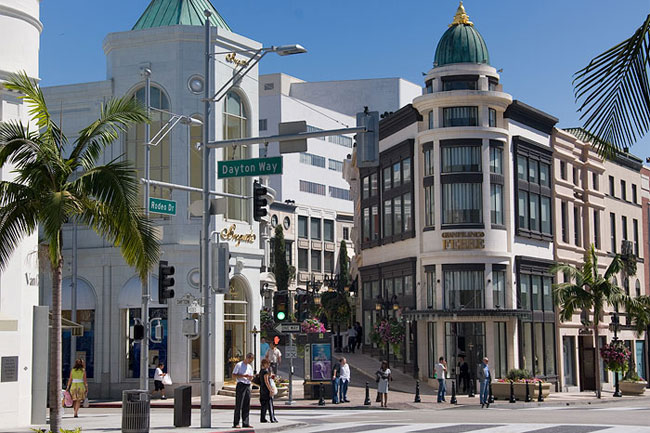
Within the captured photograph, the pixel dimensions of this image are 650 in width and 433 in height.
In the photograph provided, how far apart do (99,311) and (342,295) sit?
25.9 m

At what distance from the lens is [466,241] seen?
4447 centimetres

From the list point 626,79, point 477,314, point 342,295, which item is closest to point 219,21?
point 477,314

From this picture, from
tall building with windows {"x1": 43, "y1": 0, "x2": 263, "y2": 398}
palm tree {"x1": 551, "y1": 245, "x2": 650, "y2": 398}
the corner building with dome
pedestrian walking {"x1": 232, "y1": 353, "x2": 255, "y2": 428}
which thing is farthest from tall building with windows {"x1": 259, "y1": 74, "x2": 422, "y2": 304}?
pedestrian walking {"x1": 232, "y1": 353, "x2": 255, "y2": 428}

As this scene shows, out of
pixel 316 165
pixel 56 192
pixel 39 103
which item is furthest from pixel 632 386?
pixel 316 165

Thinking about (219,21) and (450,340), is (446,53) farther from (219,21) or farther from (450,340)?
(450,340)

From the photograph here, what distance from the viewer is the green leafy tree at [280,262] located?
8950 cm

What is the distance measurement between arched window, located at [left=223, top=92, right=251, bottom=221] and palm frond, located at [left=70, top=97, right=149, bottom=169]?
2261 cm

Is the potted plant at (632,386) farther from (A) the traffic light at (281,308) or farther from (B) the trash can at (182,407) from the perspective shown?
(B) the trash can at (182,407)

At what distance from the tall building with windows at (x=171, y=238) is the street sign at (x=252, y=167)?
683 inches

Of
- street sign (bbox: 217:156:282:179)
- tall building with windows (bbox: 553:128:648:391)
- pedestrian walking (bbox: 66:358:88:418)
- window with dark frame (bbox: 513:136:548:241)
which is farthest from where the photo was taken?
tall building with windows (bbox: 553:128:648:391)

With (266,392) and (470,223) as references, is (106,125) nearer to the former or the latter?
(266,392)

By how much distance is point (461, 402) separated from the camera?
1471 inches

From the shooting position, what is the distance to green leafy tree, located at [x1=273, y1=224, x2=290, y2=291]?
89500 mm

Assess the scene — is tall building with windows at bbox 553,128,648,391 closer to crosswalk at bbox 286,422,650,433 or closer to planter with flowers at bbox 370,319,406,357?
planter with flowers at bbox 370,319,406,357
